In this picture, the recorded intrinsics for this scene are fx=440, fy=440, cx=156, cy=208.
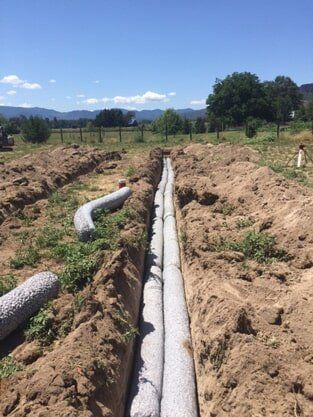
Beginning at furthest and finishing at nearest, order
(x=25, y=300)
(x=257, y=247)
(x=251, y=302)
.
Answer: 1. (x=257, y=247)
2. (x=251, y=302)
3. (x=25, y=300)

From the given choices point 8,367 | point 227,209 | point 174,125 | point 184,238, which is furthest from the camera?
point 174,125

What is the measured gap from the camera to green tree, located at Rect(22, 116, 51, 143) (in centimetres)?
4169

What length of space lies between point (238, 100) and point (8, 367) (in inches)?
2685

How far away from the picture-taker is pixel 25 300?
22.7ft

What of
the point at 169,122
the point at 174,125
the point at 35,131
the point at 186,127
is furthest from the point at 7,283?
the point at 169,122

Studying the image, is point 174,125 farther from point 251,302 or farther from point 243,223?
point 251,302

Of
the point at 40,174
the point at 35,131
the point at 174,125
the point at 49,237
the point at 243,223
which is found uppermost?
the point at 174,125

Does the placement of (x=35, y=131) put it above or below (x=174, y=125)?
below

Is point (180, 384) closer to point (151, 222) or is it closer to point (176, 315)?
point (176, 315)

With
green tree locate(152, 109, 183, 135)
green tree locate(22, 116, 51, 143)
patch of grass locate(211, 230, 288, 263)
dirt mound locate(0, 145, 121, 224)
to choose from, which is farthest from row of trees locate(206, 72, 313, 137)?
patch of grass locate(211, 230, 288, 263)

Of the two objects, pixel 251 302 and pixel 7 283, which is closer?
pixel 251 302

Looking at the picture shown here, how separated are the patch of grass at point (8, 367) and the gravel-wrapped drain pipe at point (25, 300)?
0.56m

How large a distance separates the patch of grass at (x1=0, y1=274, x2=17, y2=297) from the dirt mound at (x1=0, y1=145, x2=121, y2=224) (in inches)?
193

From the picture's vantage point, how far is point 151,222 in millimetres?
12852
